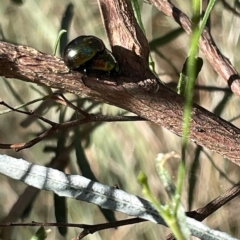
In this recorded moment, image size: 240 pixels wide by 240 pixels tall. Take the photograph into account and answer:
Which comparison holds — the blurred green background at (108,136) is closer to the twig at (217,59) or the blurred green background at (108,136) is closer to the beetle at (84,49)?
the twig at (217,59)

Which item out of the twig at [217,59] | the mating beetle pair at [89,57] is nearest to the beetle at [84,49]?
the mating beetle pair at [89,57]

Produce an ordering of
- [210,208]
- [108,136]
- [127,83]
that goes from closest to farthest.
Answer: [127,83], [210,208], [108,136]

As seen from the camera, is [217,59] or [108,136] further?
[108,136]

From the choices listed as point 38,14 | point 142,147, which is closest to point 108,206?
point 142,147

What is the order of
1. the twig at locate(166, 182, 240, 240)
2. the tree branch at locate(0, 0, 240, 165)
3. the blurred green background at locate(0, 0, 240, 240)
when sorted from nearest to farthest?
the tree branch at locate(0, 0, 240, 165) → the twig at locate(166, 182, 240, 240) → the blurred green background at locate(0, 0, 240, 240)

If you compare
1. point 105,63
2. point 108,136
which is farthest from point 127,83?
point 108,136

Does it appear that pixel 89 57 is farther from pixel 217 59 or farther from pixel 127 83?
pixel 217 59

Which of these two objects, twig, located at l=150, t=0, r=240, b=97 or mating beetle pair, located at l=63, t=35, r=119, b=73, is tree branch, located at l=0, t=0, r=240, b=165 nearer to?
mating beetle pair, located at l=63, t=35, r=119, b=73

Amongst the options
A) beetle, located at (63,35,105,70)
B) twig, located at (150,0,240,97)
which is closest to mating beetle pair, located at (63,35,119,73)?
beetle, located at (63,35,105,70)
